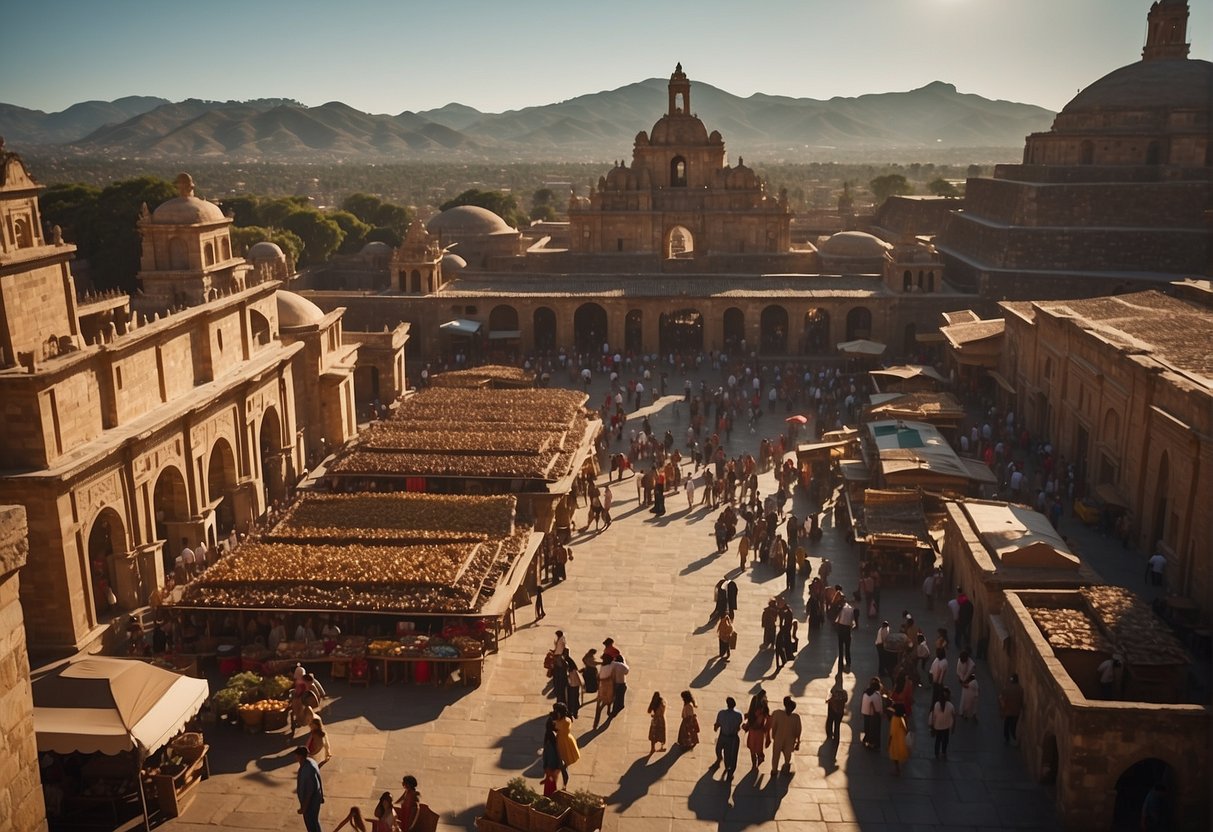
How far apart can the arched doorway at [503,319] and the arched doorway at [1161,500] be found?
27871mm

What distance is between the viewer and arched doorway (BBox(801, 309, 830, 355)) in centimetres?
4284

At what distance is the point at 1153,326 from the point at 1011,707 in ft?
48.8

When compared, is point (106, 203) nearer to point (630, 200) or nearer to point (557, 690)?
point (630, 200)

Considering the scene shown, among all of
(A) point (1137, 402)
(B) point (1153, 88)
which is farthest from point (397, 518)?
(B) point (1153, 88)

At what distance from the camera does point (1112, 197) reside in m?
41.3

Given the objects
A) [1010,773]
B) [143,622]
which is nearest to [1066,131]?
[1010,773]

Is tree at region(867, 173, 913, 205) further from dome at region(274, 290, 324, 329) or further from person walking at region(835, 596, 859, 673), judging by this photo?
person walking at region(835, 596, 859, 673)

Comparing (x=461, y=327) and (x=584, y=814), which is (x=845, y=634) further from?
(x=461, y=327)

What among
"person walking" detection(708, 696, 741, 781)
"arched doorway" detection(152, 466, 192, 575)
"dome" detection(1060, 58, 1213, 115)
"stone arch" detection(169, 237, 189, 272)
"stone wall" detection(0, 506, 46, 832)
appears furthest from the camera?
"dome" detection(1060, 58, 1213, 115)

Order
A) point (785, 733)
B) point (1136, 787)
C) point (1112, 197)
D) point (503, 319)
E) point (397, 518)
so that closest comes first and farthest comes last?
point (1136, 787), point (785, 733), point (397, 518), point (1112, 197), point (503, 319)

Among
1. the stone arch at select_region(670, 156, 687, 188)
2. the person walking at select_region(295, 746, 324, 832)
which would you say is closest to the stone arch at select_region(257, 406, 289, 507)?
the person walking at select_region(295, 746, 324, 832)

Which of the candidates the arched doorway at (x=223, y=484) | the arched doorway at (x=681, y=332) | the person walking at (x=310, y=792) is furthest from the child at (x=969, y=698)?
the arched doorway at (x=681, y=332)

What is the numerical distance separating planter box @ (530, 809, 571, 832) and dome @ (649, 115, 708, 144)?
135 ft

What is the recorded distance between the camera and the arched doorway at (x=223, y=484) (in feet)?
76.7
